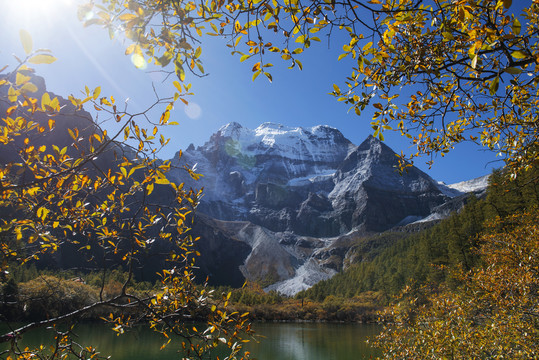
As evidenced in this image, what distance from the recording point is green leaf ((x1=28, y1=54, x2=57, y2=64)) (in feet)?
5.42

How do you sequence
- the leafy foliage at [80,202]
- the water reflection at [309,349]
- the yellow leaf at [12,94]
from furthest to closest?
1. the water reflection at [309,349]
2. the leafy foliage at [80,202]
3. the yellow leaf at [12,94]

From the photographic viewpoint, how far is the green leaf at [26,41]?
157 centimetres

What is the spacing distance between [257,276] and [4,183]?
166857mm

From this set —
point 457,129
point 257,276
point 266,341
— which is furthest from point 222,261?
point 457,129

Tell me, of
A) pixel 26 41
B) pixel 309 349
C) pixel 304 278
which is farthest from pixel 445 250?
pixel 304 278

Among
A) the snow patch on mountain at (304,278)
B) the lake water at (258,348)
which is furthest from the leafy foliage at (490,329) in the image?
the snow patch on mountain at (304,278)

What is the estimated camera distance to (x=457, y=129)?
431 cm

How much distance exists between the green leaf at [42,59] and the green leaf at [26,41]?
38mm

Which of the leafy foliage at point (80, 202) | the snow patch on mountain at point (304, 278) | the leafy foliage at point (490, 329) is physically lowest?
the snow patch on mountain at point (304, 278)

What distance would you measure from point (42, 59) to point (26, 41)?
0.34 ft

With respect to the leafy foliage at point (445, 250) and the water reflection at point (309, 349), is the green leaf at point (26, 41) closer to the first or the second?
the leafy foliage at point (445, 250)

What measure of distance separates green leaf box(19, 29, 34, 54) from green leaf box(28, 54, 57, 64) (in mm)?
38

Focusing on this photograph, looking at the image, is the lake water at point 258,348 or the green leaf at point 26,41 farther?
the lake water at point 258,348

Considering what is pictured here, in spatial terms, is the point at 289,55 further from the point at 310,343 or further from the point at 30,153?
the point at 310,343
